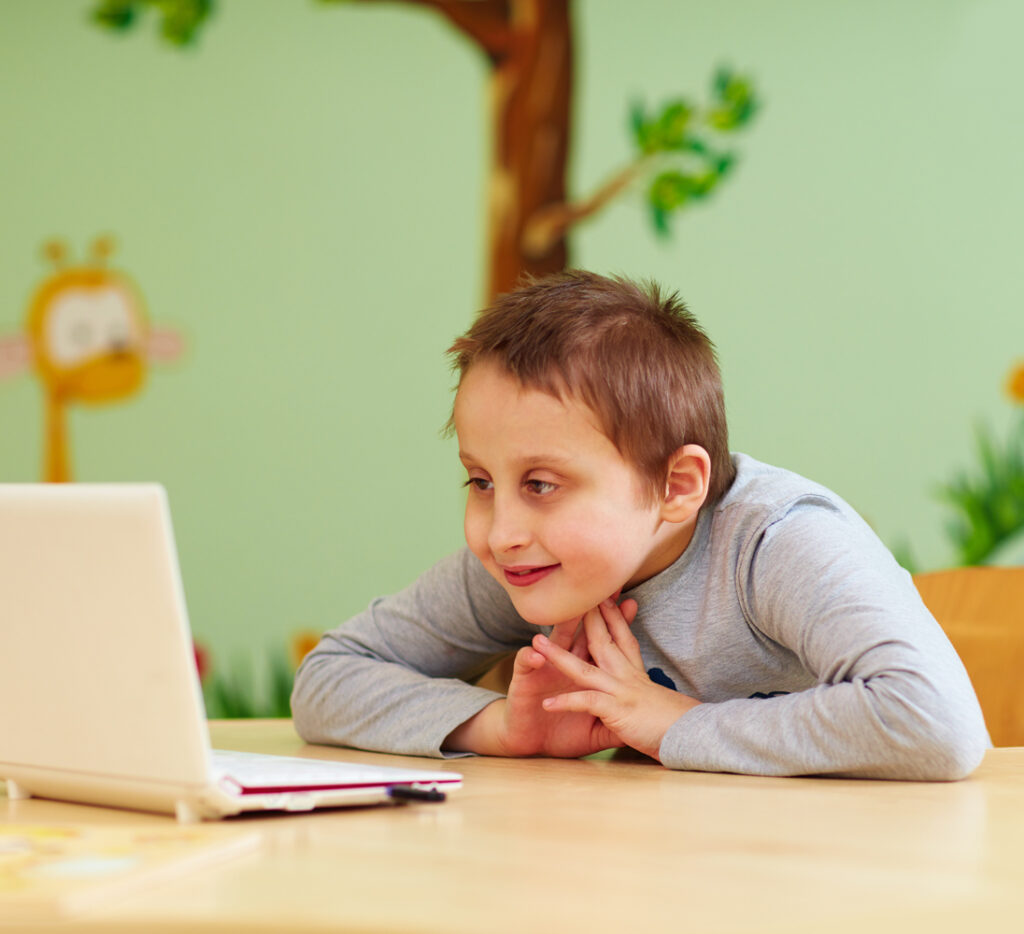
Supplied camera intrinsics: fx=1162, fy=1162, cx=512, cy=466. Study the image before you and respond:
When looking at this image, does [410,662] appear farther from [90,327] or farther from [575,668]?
[90,327]

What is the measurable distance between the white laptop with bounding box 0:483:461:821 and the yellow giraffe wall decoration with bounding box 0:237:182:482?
225cm

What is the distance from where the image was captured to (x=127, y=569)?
21.9 inches

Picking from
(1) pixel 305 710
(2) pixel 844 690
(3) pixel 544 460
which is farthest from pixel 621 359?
(1) pixel 305 710

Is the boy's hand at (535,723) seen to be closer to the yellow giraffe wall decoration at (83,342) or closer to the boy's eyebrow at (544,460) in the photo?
the boy's eyebrow at (544,460)

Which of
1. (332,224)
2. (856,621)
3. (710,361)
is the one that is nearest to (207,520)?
(332,224)

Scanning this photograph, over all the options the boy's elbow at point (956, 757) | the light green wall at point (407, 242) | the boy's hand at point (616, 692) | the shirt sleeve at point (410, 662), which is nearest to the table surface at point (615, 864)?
the boy's elbow at point (956, 757)

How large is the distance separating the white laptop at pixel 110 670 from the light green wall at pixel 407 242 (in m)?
2.07

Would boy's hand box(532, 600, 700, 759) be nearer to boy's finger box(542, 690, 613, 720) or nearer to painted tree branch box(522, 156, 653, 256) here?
boy's finger box(542, 690, 613, 720)

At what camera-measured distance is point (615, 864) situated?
0.52 metres

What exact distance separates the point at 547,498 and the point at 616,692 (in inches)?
6.5

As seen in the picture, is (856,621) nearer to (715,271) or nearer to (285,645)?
(715,271)

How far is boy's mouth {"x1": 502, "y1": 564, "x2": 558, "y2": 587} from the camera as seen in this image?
964mm

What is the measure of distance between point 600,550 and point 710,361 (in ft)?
0.75

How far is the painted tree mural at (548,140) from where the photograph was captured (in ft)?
8.71
